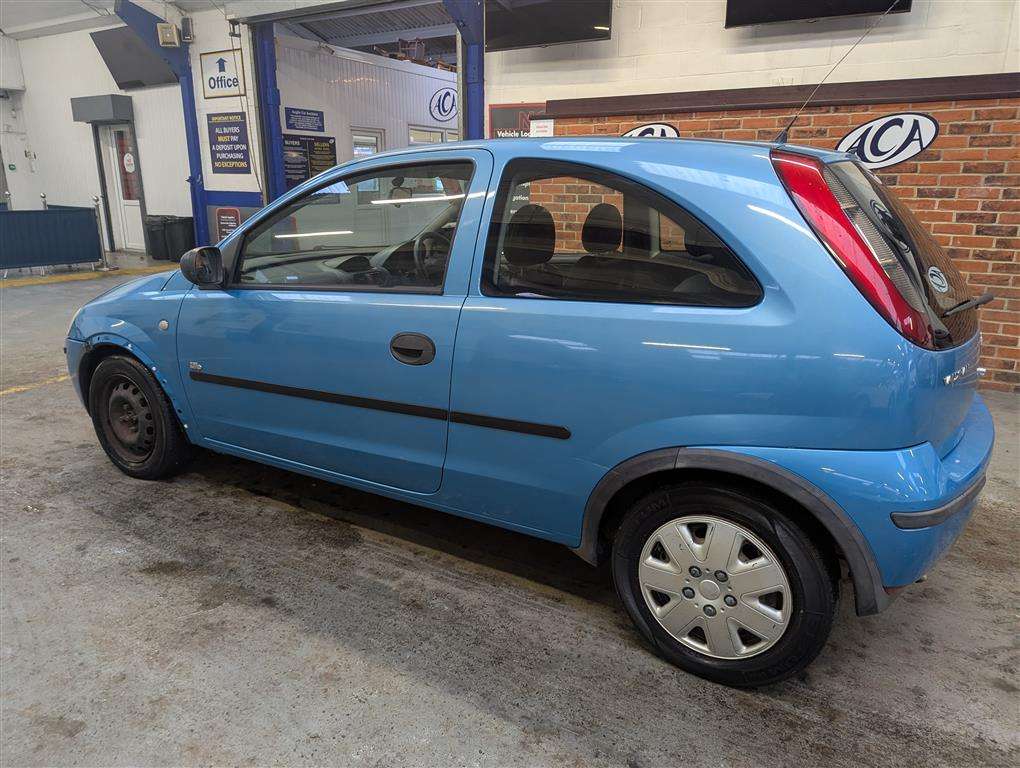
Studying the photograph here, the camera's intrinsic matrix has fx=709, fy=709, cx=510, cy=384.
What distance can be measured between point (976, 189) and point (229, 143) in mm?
9475

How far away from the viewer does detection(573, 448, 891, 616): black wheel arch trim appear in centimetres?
197

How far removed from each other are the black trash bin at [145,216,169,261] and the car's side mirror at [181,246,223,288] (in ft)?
32.5

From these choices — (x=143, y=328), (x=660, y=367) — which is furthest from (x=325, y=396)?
(x=660, y=367)

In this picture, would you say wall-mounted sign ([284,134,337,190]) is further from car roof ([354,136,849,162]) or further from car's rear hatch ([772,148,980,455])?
car's rear hatch ([772,148,980,455])

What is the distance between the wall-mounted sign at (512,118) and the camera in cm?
700

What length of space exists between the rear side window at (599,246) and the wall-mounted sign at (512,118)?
189 inches

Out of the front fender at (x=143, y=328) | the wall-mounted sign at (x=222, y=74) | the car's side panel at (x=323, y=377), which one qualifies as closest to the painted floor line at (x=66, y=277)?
the wall-mounted sign at (x=222, y=74)

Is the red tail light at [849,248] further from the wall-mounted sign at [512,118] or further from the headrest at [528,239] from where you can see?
the wall-mounted sign at [512,118]

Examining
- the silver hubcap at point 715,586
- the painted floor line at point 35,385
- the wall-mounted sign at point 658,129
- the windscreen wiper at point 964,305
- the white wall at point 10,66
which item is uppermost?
the white wall at point 10,66

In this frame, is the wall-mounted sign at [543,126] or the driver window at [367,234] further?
the wall-mounted sign at [543,126]

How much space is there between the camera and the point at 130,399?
11.7ft

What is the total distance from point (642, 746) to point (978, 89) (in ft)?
17.1

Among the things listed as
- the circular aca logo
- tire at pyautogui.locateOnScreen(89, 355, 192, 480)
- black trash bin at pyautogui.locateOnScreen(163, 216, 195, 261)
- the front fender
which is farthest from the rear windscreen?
black trash bin at pyautogui.locateOnScreen(163, 216, 195, 261)

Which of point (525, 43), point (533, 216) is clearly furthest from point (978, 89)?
point (533, 216)
